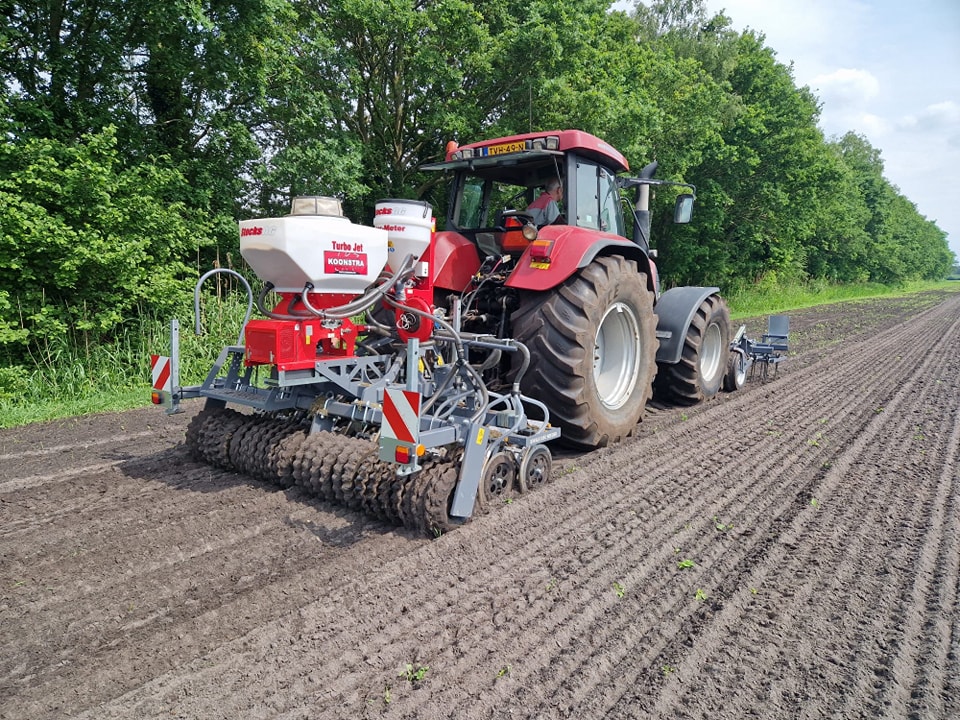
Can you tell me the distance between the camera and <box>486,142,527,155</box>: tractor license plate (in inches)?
197

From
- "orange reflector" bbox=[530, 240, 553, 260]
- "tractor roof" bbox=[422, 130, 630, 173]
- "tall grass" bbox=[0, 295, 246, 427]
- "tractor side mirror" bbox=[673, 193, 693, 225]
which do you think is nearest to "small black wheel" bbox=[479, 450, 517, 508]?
"orange reflector" bbox=[530, 240, 553, 260]

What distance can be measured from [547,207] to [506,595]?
10.9 ft

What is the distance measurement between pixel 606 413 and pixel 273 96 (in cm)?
701

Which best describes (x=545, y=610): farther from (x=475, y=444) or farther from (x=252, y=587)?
(x=252, y=587)

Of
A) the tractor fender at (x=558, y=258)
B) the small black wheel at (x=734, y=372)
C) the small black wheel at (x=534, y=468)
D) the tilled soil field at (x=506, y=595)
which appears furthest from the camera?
the small black wheel at (x=734, y=372)

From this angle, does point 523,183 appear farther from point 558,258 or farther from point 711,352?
point 711,352

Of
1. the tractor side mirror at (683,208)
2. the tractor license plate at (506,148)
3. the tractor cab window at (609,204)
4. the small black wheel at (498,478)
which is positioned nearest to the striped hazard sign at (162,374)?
the small black wheel at (498,478)

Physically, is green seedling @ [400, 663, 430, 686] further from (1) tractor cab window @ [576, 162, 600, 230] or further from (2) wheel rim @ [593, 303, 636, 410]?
(1) tractor cab window @ [576, 162, 600, 230]

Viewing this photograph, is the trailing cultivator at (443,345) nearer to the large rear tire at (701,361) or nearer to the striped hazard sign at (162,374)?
the striped hazard sign at (162,374)

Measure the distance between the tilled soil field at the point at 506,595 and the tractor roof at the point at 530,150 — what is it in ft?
7.80

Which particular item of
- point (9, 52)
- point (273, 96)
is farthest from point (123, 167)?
point (273, 96)

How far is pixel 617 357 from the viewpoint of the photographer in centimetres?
524

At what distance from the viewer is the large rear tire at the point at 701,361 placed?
6.16 m

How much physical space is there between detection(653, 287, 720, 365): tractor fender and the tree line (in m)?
5.45
